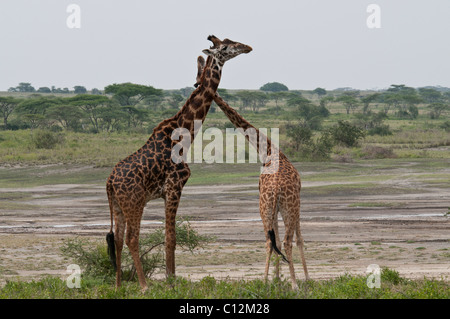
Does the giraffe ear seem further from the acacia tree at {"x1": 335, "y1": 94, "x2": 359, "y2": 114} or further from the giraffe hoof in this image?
the acacia tree at {"x1": 335, "y1": 94, "x2": 359, "y2": 114}

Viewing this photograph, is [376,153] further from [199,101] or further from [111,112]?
[199,101]

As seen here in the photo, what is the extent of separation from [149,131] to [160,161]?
49.2 metres

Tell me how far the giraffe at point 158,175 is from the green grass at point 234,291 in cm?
27

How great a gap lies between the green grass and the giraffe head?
10.8 feet

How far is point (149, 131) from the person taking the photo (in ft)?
189

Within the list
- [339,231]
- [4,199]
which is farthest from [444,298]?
[4,199]

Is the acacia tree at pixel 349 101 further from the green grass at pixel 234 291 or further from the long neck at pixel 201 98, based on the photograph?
the long neck at pixel 201 98

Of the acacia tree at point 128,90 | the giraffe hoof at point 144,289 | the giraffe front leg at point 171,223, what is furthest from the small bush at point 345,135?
the acacia tree at point 128,90

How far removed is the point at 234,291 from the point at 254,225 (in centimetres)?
1070

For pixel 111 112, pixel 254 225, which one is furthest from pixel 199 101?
pixel 111 112

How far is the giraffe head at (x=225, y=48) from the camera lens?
8.96 metres

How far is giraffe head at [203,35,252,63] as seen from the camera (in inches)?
353
